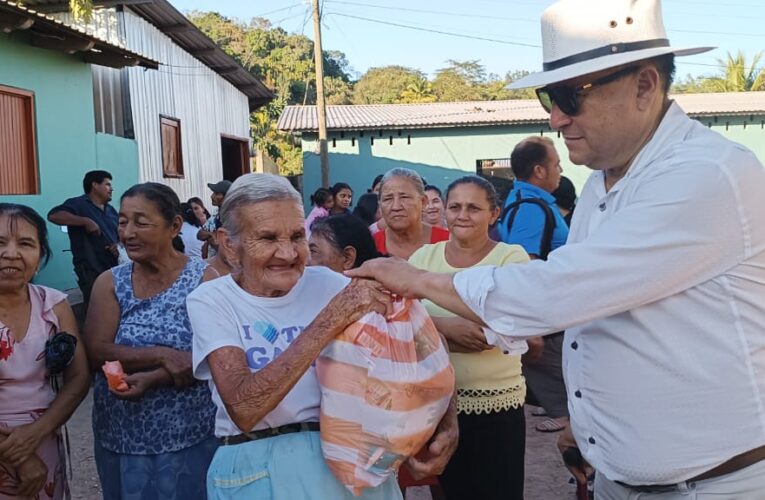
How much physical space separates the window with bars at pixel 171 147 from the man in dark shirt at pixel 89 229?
6420 mm

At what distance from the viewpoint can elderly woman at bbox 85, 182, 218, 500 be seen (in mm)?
2877

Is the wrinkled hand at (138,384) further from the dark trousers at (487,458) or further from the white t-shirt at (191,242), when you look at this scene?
the white t-shirt at (191,242)

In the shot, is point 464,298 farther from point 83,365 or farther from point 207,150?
point 207,150

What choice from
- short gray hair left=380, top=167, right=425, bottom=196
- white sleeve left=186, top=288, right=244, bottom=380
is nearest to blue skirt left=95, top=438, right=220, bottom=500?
white sleeve left=186, top=288, right=244, bottom=380

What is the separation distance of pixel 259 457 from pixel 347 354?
424 mm

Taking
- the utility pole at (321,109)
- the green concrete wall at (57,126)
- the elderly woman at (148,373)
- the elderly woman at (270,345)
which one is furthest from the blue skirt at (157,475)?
the utility pole at (321,109)

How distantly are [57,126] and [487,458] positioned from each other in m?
8.50

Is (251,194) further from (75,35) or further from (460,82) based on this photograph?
(460,82)

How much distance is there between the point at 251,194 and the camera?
7.52 feet

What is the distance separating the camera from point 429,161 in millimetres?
22625

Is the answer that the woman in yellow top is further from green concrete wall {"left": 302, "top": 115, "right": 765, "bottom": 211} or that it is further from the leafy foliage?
the leafy foliage

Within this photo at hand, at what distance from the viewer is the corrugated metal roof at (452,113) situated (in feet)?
72.2

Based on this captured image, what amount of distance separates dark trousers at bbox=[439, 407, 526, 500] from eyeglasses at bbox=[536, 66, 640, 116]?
1752 millimetres

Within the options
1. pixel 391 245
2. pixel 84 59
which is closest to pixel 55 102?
pixel 84 59
